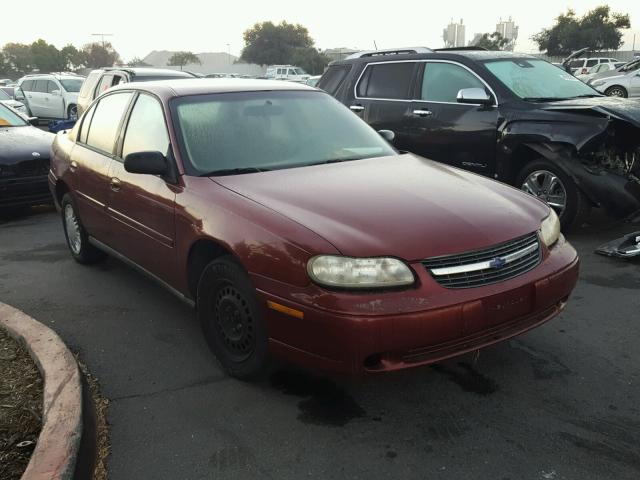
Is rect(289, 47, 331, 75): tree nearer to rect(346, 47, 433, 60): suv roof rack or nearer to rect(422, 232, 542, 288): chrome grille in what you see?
rect(346, 47, 433, 60): suv roof rack

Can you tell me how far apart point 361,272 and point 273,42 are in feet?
263

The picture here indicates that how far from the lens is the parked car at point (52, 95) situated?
21.3 m

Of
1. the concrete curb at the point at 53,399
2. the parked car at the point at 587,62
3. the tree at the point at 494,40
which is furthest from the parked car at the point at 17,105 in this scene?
the tree at the point at 494,40

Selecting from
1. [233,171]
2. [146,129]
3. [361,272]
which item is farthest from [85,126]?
[361,272]

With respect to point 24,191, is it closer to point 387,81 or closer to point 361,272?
point 387,81

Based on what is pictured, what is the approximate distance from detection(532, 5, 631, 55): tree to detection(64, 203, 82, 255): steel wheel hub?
55.8 metres

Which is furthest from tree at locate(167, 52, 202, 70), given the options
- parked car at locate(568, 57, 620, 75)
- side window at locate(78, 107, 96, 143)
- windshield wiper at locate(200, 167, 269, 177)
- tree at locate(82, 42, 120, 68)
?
windshield wiper at locate(200, 167, 269, 177)

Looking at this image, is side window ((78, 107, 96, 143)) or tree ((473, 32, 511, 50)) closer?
side window ((78, 107, 96, 143))

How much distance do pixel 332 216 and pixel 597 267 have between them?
3.13 metres

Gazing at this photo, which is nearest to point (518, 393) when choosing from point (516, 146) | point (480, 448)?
point (480, 448)

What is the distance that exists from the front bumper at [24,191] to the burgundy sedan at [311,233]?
333 cm

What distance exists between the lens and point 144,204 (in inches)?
160

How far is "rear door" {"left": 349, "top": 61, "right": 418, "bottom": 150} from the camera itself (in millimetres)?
7422

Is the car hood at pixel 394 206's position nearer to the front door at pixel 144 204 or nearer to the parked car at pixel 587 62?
the front door at pixel 144 204
